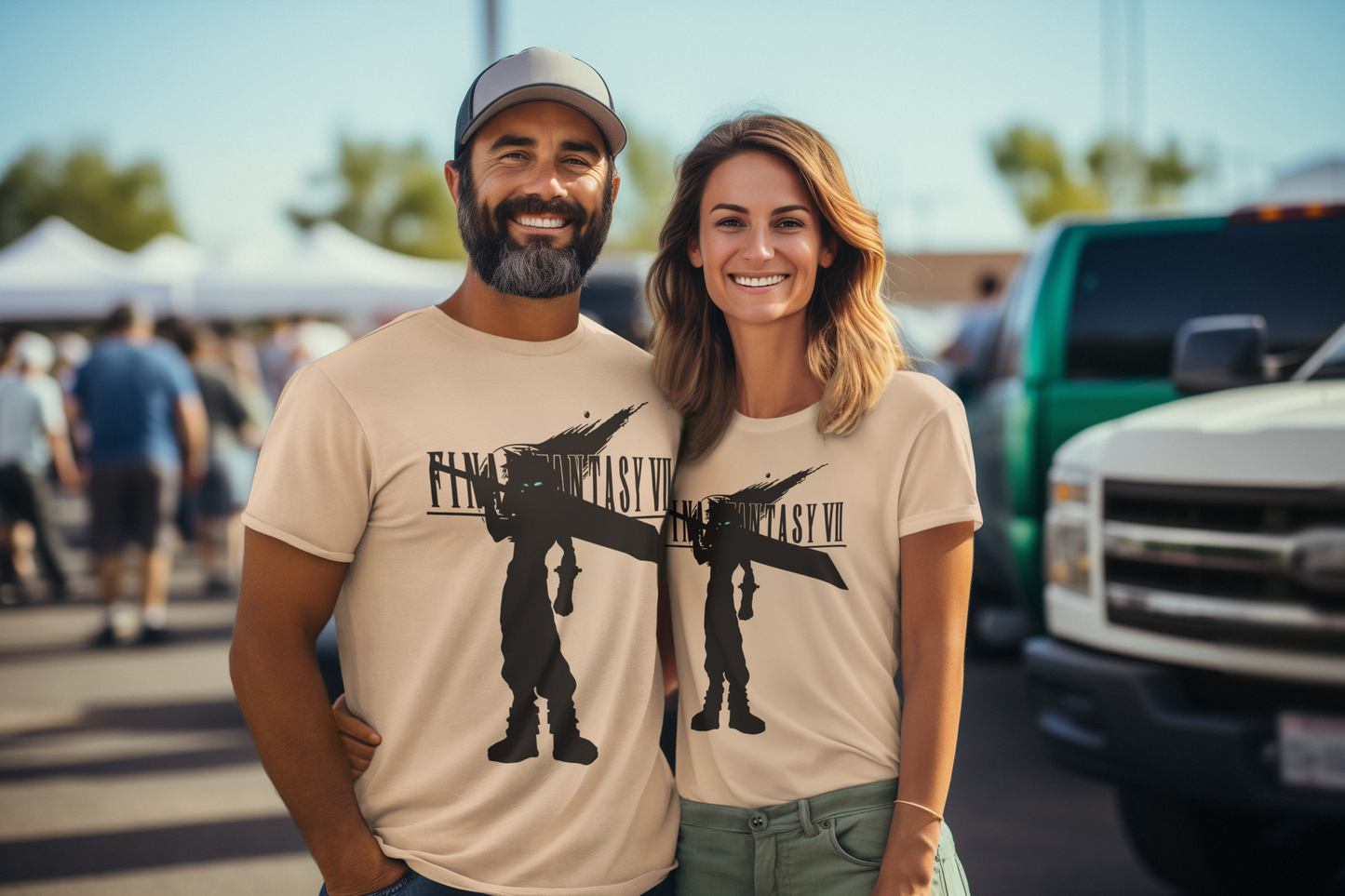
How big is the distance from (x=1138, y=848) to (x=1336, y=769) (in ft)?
3.74

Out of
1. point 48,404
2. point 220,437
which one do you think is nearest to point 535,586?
point 220,437

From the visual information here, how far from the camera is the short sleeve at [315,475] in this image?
1.86 m

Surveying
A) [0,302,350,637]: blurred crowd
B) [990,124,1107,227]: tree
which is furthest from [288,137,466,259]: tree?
[0,302,350,637]: blurred crowd

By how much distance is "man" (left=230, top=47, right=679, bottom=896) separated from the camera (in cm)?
189

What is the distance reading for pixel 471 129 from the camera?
2.18 metres

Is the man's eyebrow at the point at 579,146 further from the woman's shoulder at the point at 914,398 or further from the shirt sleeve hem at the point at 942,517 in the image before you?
the shirt sleeve hem at the point at 942,517

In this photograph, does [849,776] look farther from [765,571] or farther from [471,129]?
[471,129]

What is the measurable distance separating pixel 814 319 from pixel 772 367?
0.16 metres

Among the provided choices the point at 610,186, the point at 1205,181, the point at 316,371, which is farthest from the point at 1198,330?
the point at 1205,181

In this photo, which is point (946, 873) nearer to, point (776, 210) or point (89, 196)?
point (776, 210)

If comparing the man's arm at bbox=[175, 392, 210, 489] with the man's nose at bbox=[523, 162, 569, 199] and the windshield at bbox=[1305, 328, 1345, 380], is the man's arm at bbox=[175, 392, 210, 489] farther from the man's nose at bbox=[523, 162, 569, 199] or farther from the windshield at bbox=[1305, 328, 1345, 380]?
the windshield at bbox=[1305, 328, 1345, 380]

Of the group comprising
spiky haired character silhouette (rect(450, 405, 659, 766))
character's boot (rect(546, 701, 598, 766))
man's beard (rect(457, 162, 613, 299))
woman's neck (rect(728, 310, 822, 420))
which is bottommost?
character's boot (rect(546, 701, 598, 766))

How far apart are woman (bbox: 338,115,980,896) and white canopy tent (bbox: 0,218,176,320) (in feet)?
60.2

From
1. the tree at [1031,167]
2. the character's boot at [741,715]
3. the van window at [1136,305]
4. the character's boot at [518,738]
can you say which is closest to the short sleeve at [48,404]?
the van window at [1136,305]
